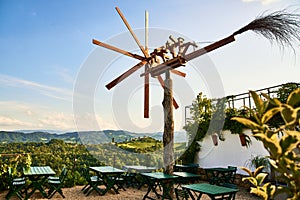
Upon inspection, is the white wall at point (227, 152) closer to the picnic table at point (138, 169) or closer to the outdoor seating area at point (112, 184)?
the outdoor seating area at point (112, 184)

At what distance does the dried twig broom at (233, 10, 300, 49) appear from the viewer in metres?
2.24

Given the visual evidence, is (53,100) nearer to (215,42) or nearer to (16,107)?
(16,107)

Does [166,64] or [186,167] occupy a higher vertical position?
[166,64]

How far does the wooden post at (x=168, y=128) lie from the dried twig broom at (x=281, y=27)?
3.83 meters

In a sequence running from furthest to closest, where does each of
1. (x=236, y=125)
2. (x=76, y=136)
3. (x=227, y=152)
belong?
1. (x=227, y=152)
2. (x=236, y=125)
3. (x=76, y=136)

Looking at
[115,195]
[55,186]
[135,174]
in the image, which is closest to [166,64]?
[115,195]

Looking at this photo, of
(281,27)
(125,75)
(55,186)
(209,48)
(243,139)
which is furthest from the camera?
(243,139)

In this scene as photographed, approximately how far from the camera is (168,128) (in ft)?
21.1

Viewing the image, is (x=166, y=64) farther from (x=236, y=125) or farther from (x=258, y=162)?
(x=236, y=125)

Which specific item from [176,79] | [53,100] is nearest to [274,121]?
[176,79]

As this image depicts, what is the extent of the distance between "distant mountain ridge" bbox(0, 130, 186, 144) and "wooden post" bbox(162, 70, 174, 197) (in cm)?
50

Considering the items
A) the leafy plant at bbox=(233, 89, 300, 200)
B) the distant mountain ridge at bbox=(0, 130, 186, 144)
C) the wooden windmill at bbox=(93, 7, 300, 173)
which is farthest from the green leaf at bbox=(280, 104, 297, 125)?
the distant mountain ridge at bbox=(0, 130, 186, 144)

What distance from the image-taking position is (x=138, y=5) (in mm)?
6586

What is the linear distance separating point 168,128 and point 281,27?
436 centimetres
